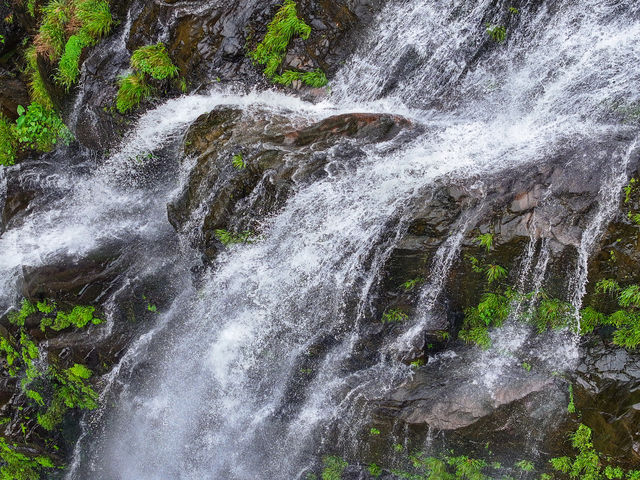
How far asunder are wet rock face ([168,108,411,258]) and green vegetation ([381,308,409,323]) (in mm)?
2266

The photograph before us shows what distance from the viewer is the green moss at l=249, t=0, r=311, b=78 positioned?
9.18 meters

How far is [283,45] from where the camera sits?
9281mm

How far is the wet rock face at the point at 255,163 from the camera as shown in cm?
792

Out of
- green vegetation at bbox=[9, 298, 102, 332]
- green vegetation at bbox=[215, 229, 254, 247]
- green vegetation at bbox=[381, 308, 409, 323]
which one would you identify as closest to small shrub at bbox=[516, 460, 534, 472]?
green vegetation at bbox=[381, 308, 409, 323]

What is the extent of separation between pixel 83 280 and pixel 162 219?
1.70 meters

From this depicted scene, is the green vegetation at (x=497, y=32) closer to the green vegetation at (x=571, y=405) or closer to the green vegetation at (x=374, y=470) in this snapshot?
the green vegetation at (x=571, y=405)

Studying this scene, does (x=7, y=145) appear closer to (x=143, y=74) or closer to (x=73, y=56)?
(x=73, y=56)

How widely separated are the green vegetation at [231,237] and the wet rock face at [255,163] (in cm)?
8

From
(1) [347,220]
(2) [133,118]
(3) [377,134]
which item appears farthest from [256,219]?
(2) [133,118]

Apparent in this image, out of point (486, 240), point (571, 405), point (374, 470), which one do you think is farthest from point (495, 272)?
point (374, 470)

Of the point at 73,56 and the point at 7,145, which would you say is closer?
the point at 73,56

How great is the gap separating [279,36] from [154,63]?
94.0 inches

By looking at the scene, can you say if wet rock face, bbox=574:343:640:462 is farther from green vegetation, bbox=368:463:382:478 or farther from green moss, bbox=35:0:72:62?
green moss, bbox=35:0:72:62

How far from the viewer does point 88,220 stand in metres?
9.74
